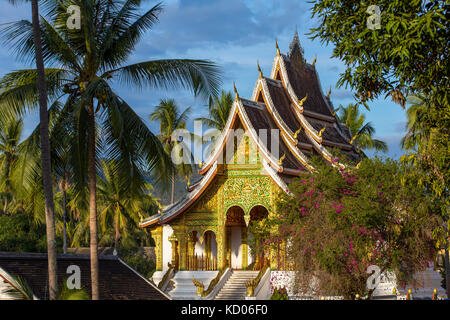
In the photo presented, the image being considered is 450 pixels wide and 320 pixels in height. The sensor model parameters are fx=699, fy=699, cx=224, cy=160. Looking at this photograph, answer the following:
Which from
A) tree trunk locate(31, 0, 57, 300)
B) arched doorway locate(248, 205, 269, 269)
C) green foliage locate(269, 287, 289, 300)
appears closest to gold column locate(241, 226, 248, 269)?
arched doorway locate(248, 205, 269, 269)

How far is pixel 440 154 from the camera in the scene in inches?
531

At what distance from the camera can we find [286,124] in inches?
1085

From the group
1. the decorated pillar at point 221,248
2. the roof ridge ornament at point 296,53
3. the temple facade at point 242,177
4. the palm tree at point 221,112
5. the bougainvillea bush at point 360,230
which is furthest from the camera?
the palm tree at point 221,112

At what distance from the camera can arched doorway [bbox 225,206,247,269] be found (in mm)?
27547

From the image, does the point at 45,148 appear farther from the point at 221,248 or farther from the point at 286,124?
the point at 286,124

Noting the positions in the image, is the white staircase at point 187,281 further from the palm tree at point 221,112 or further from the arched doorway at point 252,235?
the palm tree at point 221,112

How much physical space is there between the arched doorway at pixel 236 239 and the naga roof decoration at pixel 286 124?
2048 mm

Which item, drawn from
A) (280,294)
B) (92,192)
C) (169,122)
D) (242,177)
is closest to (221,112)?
(169,122)

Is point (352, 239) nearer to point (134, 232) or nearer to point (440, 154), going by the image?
point (440, 154)

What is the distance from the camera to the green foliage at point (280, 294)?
21.5 metres

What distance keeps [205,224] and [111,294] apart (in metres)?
11.0

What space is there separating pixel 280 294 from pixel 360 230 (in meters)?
4.67

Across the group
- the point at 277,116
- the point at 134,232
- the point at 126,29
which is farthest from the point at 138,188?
the point at 134,232

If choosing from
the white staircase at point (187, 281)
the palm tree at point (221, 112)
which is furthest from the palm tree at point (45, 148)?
the palm tree at point (221, 112)
